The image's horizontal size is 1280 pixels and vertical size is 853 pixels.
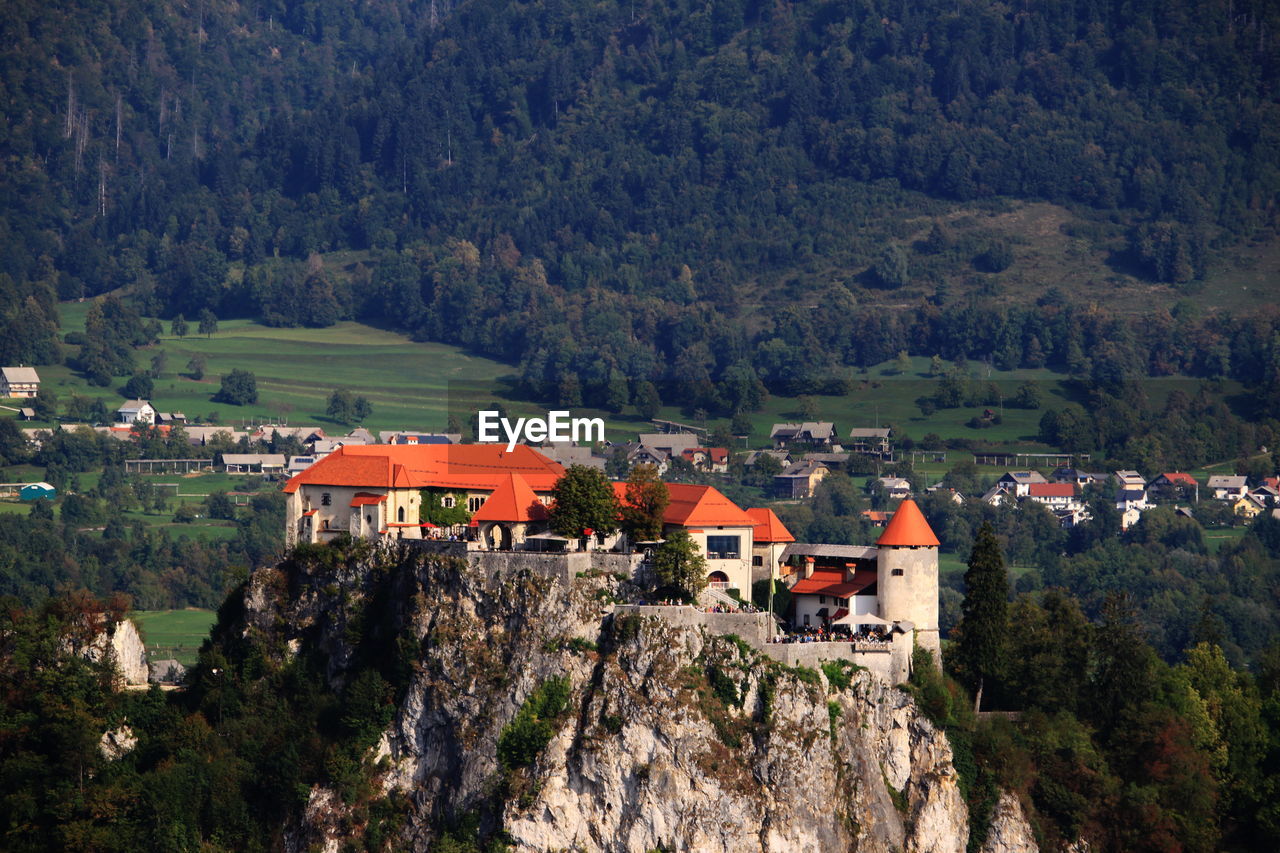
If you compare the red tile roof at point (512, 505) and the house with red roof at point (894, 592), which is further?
the red tile roof at point (512, 505)

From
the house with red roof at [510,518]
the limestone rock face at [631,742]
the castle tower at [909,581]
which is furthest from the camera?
the house with red roof at [510,518]

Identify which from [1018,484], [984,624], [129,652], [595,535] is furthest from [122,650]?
[1018,484]

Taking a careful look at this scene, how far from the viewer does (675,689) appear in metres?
82.8

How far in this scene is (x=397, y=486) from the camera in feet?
310

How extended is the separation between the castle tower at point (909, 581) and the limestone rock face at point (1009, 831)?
6214 mm

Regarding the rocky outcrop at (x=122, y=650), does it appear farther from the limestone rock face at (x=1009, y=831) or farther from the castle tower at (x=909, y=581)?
the limestone rock face at (x=1009, y=831)

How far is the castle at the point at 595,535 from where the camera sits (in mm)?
89438

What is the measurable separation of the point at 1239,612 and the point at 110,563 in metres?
83.4

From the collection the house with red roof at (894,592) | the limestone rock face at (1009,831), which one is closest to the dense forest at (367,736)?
the limestone rock face at (1009,831)

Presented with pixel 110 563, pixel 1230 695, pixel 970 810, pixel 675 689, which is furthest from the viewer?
pixel 110 563

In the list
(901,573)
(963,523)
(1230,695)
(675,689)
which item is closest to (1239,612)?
(963,523)

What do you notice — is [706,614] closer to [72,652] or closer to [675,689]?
[675,689]

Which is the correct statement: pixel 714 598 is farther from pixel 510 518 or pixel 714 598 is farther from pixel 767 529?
pixel 510 518

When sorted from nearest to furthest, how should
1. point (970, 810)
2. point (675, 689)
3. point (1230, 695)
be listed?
point (675, 689) < point (970, 810) < point (1230, 695)
